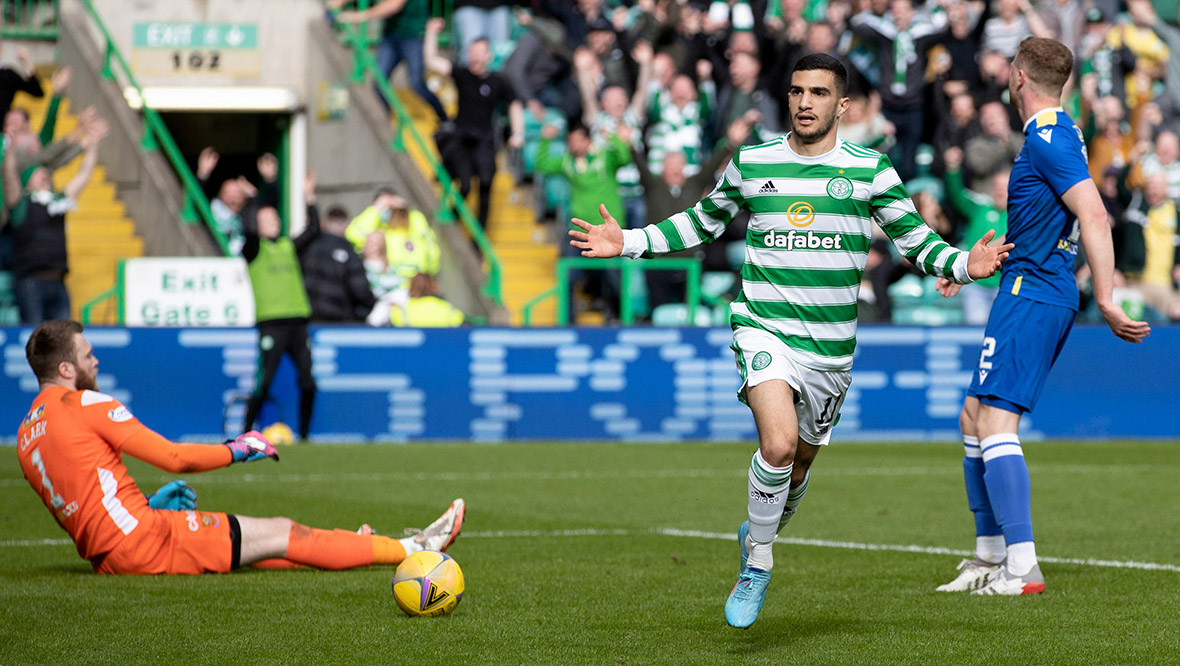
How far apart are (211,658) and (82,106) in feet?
59.7

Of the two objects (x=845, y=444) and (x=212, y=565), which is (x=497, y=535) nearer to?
(x=212, y=565)

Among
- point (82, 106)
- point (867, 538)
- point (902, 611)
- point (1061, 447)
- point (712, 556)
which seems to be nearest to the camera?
point (902, 611)

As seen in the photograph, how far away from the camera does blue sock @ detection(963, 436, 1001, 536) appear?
7.11 m

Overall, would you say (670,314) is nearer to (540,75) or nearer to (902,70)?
(540,75)

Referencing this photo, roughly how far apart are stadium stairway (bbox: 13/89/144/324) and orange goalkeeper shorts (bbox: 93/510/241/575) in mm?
12825

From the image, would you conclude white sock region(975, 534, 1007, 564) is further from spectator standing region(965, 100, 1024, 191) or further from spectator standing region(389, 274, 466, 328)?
spectator standing region(965, 100, 1024, 191)

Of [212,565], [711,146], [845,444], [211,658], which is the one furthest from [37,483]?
[711,146]

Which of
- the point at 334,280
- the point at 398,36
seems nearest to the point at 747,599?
the point at 334,280

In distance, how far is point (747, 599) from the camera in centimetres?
560

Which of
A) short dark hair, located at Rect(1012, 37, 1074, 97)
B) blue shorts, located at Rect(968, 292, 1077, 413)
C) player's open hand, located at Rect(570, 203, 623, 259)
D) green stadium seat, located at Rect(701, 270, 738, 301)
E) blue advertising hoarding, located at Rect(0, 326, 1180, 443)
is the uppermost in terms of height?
short dark hair, located at Rect(1012, 37, 1074, 97)

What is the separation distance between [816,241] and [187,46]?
18.3 metres

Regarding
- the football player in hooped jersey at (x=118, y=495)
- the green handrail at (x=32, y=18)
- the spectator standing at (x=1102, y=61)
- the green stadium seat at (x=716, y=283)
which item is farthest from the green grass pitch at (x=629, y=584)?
the green handrail at (x=32, y=18)

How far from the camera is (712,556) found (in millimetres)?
8281

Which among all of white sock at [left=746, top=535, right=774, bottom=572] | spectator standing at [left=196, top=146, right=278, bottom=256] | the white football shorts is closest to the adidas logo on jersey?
the white football shorts
